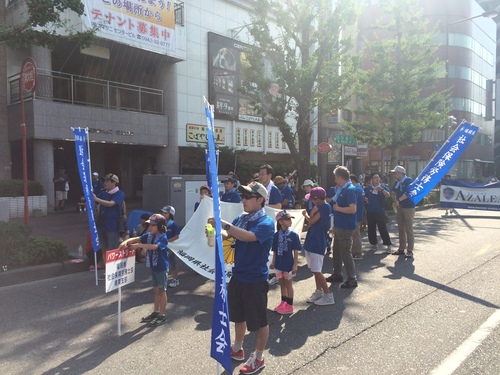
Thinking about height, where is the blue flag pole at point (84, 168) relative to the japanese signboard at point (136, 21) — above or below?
below

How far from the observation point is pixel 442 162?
8.86m

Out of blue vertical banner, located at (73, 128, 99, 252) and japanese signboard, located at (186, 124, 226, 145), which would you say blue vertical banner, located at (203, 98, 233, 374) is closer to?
blue vertical banner, located at (73, 128, 99, 252)

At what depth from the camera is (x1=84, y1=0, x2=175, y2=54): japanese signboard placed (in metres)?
16.6

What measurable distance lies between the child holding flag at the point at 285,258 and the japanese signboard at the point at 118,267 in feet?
6.15

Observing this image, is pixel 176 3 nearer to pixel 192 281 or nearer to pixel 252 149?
pixel 252 149

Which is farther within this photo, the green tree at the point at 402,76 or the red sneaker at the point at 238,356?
the green tree at the point at 402,76

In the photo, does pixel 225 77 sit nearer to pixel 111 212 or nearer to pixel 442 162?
pixel 442 162

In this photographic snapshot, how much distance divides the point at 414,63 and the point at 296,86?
10902mm

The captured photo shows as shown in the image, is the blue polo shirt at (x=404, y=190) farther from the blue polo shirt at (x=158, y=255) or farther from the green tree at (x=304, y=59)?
the green tree at (x=304, y=59)

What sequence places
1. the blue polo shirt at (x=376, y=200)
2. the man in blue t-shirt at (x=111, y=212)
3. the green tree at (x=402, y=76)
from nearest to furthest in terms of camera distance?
the man in blue t-shirt at (x=111, y=212) → the blue polo shirt at (x=376, y=200) → the green tree at (x=402, y=76)

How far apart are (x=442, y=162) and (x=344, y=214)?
146 inches

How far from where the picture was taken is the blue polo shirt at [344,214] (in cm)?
621

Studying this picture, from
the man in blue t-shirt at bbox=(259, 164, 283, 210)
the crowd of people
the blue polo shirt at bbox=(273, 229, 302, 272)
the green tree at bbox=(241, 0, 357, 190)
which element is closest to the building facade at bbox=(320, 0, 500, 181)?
the green tree at bbox=(241, 0, 357, 190)

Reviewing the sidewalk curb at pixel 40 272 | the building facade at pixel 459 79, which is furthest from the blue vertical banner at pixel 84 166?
the building facade at pixel 459 79
